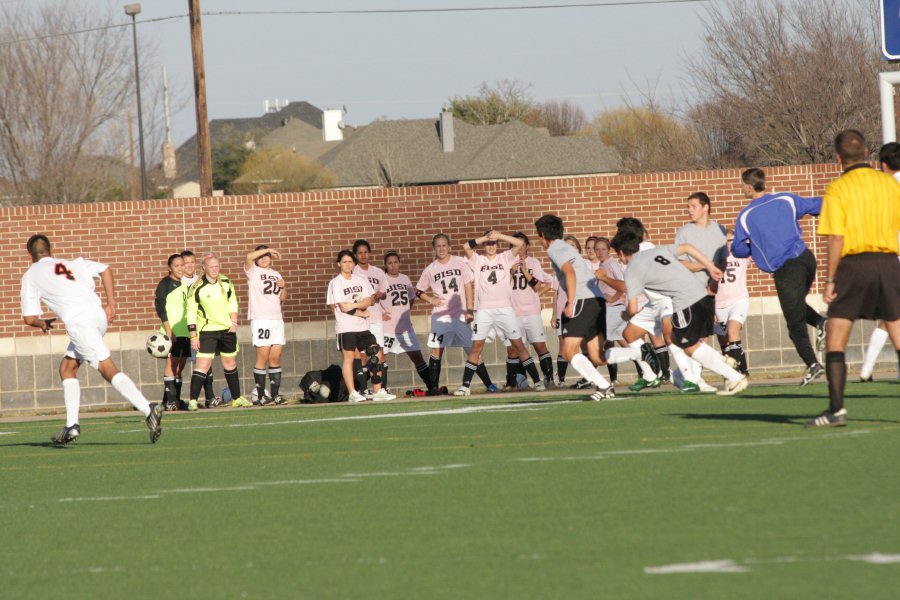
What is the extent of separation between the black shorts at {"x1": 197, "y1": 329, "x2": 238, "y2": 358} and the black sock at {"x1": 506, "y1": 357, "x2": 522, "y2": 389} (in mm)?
3831

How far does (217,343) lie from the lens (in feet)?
64.5

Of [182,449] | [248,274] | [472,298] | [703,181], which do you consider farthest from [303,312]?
[182,449]

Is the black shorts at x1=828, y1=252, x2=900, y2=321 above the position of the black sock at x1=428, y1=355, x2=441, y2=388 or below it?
above

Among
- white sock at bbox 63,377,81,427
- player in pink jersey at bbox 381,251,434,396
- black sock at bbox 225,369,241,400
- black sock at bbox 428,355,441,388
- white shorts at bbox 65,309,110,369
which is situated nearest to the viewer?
white shorts at bbox 65,309,110,369

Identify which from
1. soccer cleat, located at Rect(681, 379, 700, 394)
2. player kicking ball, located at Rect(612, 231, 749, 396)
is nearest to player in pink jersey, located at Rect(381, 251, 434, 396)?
soccer cleat, located at Rect(681, 379, 700, 394)

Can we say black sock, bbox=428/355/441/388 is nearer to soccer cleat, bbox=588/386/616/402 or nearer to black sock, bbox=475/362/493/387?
black sock, bbox=475/362/493/387

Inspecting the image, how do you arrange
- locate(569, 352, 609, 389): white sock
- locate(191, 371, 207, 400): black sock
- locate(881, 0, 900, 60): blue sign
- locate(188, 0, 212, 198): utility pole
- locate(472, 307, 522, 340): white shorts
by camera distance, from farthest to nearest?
locate(188, 0, 212, 198): utility pole < locate(472, 307, 522, 340): white shorts < locate(191, 371, 207, 400): black sock < locate(881, 0, 900, 60): blue sign < locate(569, 352, 609, 389): white sock

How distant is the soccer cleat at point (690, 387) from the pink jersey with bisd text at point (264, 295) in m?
7.13

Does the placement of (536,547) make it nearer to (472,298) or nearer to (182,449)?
(182,449)

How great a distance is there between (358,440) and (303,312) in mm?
9814

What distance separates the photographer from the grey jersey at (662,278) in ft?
46.5

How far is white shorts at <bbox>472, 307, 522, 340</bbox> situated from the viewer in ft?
64.7

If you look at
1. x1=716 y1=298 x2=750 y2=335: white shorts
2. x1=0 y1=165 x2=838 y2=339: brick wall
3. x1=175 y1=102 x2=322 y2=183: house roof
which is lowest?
x1=716 y1=298 x2=750 y2=335: white shorts

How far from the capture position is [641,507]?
762 centimetres
